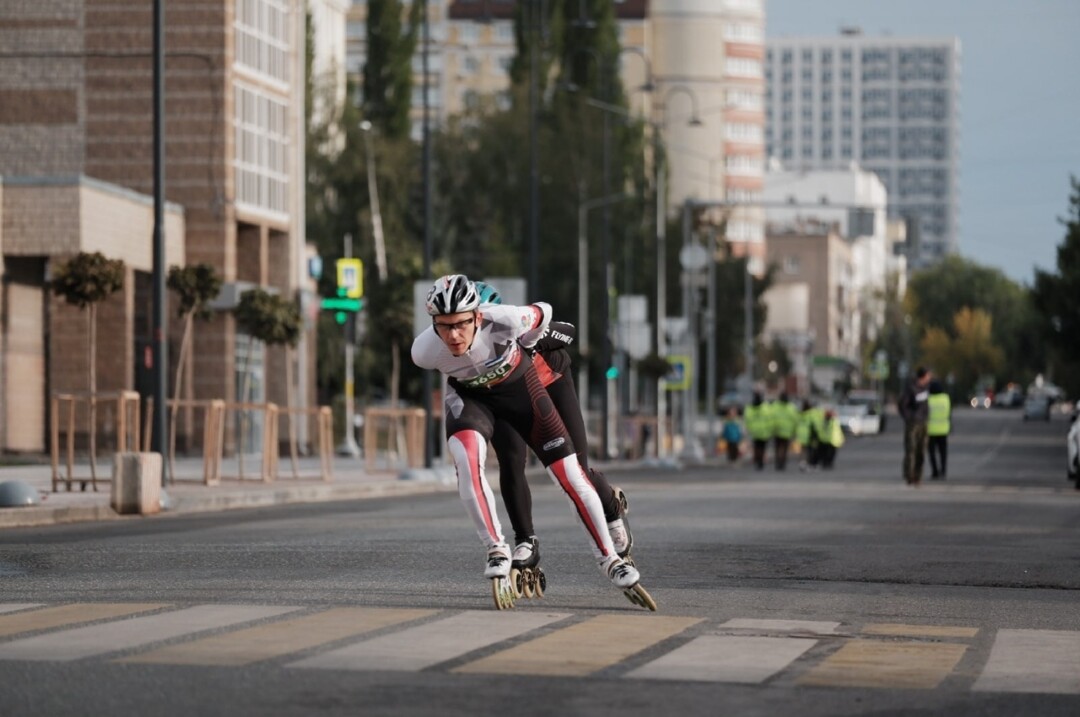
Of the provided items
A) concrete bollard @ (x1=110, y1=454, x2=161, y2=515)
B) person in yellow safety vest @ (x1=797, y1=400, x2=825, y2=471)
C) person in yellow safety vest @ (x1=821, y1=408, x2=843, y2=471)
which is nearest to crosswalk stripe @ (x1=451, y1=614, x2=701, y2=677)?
concrete bollard @ (x1=110, y1=454, x2=161, y2=515)

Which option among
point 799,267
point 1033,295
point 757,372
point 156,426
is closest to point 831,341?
point 799,267

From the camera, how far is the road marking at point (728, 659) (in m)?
9.41

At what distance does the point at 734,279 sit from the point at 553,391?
98.7 m

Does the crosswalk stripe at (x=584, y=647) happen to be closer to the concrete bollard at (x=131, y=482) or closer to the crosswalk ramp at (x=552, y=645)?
the crosswalk ramp at (x=552, y=645)

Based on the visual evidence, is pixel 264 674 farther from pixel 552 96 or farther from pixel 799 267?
pixel 799 267

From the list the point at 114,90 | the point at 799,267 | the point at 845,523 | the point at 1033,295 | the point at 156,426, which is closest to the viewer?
the point at 845,523

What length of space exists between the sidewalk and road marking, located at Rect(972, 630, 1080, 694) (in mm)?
13428

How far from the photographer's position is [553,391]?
43.0 ft

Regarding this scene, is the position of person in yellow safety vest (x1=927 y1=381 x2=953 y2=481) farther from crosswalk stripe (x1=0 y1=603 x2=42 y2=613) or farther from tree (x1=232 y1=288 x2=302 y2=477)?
crosswalk stripe (x1=0 y1=603 x2=42 y2=613)

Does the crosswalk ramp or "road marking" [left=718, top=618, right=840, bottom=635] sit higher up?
the crosswalk ramp

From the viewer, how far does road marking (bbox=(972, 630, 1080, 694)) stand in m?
9.38

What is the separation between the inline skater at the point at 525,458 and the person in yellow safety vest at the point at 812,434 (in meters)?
40.6

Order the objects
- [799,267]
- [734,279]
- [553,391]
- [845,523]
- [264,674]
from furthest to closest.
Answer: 1. [799,267]
2. [734,279]
3. [845,523]
4. [553,391]
5. [264,674]

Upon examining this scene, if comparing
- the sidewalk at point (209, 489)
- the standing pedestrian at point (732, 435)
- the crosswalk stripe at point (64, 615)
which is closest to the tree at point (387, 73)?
the standing pedestrian at point (732, 435)
